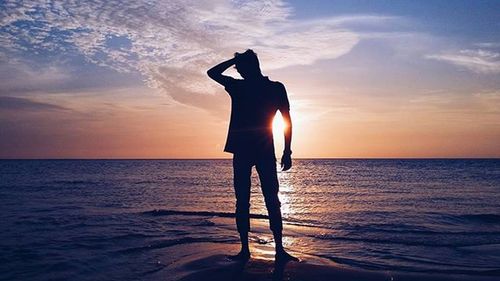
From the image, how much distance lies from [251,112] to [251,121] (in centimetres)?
12

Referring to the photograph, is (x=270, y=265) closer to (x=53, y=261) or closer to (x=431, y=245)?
(x=53, y=261)

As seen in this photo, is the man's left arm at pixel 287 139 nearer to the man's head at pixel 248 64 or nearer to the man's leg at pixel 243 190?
the man's leg at pixel 243 190

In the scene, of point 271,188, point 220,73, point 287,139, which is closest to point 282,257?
point 271,188

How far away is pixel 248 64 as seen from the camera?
5441mm

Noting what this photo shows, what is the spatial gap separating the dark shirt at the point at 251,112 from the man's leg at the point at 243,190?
16 centimetres

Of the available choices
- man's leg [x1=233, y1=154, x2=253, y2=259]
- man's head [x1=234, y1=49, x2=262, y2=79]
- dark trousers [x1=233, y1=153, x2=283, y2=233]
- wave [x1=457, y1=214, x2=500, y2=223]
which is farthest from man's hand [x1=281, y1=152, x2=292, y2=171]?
wave [x1=457, y1=214, x2=500, y2=223]

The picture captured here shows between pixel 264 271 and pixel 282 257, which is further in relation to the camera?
pixel 282 257

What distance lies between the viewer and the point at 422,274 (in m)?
5.16

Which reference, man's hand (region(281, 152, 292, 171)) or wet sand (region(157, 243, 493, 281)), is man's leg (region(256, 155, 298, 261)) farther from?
wet sand (region(157, 243, 493, 281))

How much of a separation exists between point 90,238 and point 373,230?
6639 millimetres

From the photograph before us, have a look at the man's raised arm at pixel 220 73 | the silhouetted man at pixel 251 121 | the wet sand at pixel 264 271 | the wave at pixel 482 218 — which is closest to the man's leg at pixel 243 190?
the silhouetted man at pixel 251 121

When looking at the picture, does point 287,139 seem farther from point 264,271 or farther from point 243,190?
point 264,271

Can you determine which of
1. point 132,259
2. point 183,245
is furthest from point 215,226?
point 132,259

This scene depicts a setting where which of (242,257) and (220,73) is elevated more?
(220,73)
